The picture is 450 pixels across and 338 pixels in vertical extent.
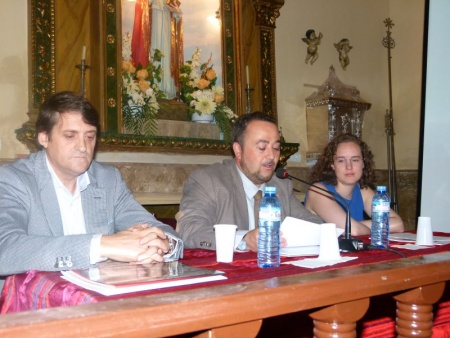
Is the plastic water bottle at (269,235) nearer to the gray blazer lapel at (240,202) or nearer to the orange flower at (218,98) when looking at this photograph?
the gray blazer lapel at (240,202)

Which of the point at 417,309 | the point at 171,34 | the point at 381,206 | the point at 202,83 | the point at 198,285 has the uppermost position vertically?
the point at 171,34

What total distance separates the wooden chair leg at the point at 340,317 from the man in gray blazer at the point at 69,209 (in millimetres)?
543

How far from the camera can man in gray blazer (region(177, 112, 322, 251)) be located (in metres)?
2.40

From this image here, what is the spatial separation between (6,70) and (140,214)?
6.90 ft

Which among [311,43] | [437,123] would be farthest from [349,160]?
[311,43]

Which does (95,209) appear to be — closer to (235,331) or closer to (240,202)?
(240,202)

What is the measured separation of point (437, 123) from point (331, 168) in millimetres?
1289

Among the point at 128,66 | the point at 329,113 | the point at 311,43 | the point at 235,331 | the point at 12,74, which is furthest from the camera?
the point at 311,43

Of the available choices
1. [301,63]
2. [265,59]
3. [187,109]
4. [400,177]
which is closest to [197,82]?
[187,109]

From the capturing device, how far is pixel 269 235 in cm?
160

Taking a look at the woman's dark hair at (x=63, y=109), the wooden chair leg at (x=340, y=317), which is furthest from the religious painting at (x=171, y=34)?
the wooden chair leg at (x=340, y=317)

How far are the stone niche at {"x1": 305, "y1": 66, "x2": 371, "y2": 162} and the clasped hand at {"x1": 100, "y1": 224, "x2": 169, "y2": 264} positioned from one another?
3.90 meters

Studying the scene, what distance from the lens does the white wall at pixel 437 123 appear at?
4.00m

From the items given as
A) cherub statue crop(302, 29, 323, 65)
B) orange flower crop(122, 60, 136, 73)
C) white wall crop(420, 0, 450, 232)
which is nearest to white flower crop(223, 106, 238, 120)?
orange flower crop(122, 60, 136, 73)
